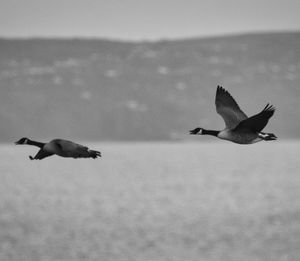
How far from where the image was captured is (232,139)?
9039 millimetres

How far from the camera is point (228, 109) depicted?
11891 mm

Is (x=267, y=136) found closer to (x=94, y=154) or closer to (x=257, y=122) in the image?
(x=257, y=122)

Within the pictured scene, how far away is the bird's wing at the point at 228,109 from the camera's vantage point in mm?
11375

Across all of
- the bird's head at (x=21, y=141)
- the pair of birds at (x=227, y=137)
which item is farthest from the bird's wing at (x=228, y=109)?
the bird's head at (x=21, y=141)

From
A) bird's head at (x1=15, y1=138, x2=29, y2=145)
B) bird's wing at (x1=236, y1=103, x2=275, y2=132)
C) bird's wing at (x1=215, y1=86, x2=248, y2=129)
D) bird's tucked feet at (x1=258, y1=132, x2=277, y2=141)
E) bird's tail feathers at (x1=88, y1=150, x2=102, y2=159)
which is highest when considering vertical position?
bird's wing at (x1=215, y1=86, x2=248, y2=129)

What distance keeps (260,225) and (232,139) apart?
166961mm

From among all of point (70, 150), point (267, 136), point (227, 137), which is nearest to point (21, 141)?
point (70, 150)

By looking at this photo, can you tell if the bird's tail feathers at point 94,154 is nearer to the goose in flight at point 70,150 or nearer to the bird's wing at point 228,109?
the goose in flight at point 70,150

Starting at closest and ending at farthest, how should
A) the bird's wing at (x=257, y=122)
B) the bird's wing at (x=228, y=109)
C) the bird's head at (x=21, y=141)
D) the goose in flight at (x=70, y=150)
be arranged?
the goose in flight at (x=70, y=150) < the bird's head at (x=21, y=141) < the bird's wing at (x=257, y=122) < the bird's wing at (x=228, y=109)

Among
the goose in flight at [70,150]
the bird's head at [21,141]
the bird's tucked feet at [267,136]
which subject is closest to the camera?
the goose in flight at [70,150]

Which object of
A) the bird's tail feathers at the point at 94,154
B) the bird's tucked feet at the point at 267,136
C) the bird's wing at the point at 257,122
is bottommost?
the bird's tail feathers at the point at 94,154

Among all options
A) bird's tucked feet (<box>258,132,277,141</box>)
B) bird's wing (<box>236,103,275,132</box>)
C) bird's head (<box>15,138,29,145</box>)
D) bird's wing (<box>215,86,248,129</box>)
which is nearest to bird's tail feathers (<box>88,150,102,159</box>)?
bird's head (<box>15,138,29,145</box>)

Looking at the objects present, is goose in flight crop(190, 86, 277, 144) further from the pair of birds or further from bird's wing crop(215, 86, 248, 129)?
bird's wing crop(215, 86, 248, 129)

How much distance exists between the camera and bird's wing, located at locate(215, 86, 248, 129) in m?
11.4
